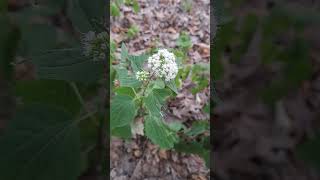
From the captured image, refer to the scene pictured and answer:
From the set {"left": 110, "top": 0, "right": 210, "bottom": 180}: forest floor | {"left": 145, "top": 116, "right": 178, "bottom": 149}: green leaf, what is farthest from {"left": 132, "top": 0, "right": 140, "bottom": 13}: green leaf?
{"left": 145, "top": 116, "right": 178, "bottom": 149}: green leaf

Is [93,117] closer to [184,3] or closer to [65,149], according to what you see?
[65,149]

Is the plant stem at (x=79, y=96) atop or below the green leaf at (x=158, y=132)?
atop

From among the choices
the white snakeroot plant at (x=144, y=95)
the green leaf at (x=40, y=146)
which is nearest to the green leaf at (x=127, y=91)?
the white snakeroot plant at (x=144, y=95)

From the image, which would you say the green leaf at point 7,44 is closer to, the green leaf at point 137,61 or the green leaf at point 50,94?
the green leaf at point 50,94

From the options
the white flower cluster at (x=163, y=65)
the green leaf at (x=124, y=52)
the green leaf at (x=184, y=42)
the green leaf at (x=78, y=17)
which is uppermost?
the green leaf at (x=78, y=17)

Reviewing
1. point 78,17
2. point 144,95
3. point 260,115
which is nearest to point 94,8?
point 78,17

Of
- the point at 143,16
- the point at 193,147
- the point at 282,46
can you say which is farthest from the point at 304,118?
the point at 143,16

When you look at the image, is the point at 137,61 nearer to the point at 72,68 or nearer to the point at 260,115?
the point at 72,68
